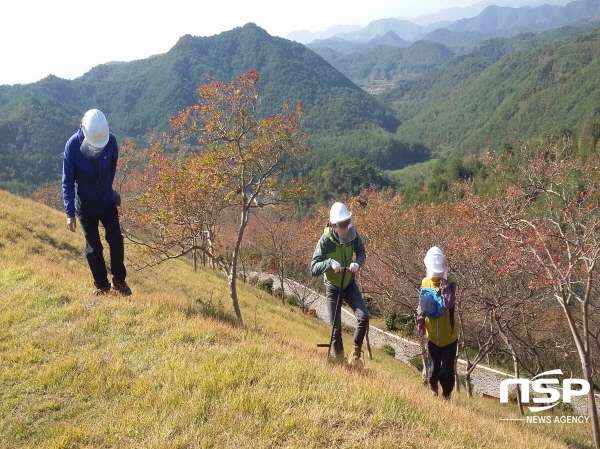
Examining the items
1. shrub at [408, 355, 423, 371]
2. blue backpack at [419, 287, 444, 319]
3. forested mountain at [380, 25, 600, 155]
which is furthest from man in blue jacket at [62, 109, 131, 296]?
forested mountain at [380, 25, 600, 155]

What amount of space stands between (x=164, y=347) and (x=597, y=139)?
73.6m

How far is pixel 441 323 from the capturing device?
478 cm

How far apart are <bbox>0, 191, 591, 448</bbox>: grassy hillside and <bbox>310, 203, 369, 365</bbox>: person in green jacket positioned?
0.66 metres

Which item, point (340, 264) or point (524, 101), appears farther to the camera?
point (524, 101)

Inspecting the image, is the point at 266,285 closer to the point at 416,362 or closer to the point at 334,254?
the point at 416,362

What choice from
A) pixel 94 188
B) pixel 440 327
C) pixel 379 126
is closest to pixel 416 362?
pixel 440 327

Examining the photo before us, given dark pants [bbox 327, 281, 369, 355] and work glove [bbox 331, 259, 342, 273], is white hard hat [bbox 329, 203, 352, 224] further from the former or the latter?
dark pants [bbox 327, 281, 369, 355]

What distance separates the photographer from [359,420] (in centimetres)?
342

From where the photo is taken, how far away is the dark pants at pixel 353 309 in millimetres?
5094

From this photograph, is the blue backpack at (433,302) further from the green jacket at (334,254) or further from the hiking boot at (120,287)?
the hiking boot at (120,287)

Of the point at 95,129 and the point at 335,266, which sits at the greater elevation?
the point at 95,129

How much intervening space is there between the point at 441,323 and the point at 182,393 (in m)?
2.93

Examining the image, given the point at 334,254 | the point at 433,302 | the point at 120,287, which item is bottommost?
the point at 120,287

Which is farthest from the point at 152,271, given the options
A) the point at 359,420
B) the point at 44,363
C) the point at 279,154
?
the point at 359,420
